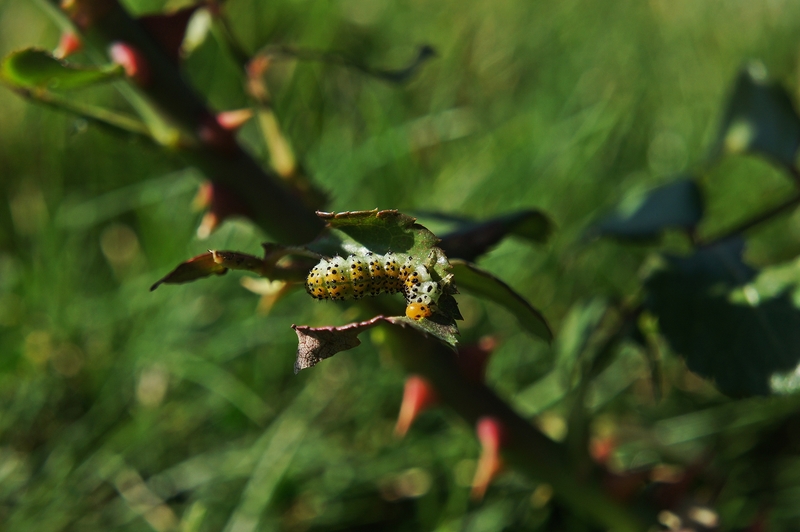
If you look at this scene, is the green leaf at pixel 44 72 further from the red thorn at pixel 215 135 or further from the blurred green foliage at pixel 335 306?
the blurred green foliage at pixel 335 306

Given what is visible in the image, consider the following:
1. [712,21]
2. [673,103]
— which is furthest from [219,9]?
[712,21]

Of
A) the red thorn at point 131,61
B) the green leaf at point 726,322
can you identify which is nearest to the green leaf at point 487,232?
the green leaf at point 726,322

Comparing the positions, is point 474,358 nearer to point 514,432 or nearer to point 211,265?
point 514,432

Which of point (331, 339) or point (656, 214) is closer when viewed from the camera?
point (331, 339)

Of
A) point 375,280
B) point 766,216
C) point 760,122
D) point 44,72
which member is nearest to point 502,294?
point 375,280

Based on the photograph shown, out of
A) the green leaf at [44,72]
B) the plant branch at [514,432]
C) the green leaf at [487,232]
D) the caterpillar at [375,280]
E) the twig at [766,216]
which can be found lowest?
the plant branch at [514,432]

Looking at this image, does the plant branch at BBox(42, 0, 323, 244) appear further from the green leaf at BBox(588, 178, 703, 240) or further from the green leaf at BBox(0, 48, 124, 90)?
the green leaf at BBox(588, 178, 703, 240)

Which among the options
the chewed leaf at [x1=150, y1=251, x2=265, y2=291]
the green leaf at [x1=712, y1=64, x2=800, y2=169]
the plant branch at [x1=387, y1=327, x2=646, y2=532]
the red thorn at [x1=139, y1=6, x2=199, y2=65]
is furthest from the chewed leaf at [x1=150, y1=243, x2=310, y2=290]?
the green leaf at [x1=712, y1=64, x2=800, y2=169]
